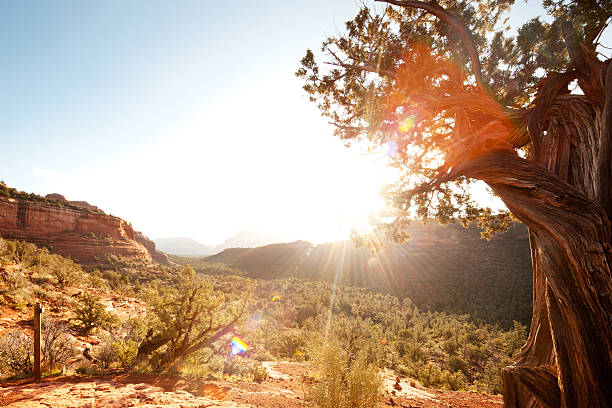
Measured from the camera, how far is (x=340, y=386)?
3.15m

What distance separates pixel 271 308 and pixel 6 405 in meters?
17.4

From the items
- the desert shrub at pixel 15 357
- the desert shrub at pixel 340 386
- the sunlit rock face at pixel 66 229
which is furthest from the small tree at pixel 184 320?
the sunlit rock face at pixel 66 229

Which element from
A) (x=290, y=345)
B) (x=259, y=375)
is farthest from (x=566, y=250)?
(x=290, y=345)

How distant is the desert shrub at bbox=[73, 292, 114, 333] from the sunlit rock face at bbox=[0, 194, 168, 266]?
1115 inches

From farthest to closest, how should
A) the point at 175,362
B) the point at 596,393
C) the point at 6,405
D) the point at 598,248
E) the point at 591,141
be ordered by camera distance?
1. the point at 175,362
2. the point at 6,405
3. the point at 591,141
4. the point at 598,248
5. the point at 596,393

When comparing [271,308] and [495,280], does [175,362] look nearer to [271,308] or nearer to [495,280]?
[271,308]

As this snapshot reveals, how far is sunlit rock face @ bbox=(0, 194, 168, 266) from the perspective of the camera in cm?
2867

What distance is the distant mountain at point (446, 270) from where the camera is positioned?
22.2 metres

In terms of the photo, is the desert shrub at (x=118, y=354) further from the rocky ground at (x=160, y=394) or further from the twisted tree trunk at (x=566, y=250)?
the twisted tree trunk at (x=566, y=250)

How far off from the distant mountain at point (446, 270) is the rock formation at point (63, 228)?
2507 cm

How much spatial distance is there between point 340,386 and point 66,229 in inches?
1833

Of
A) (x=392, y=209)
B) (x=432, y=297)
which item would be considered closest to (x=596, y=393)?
(x=392, y=209)

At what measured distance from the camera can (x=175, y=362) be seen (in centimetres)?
469

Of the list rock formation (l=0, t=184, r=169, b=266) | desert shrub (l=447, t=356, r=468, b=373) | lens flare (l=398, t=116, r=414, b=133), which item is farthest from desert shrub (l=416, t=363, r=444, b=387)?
rock formation (l=0, t=184, r=169, b=266)
